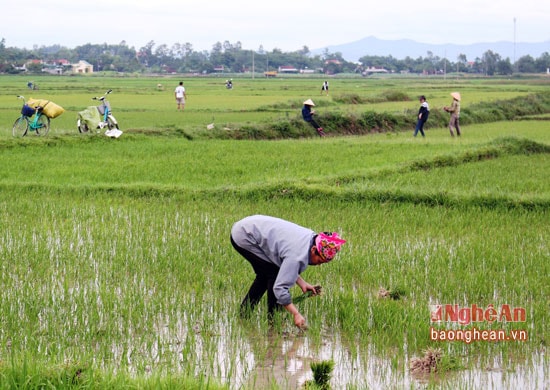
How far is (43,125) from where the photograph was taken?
43.4 ft

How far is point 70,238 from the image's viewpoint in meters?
6.86

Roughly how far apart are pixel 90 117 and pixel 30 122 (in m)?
1.07

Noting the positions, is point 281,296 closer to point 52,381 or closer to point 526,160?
point 52,381

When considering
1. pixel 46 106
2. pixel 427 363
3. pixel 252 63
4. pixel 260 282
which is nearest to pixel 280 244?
pixel 260 282

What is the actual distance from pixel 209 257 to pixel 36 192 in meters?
3.88

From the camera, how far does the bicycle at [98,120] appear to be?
44.5ft

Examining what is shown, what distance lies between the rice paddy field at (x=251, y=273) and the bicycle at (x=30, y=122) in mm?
1485

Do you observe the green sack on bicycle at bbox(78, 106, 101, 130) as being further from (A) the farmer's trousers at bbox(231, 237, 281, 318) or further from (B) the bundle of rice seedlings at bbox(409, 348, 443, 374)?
(B) the bundle of rice seedlings at bbox(409, 348, 443, 374)

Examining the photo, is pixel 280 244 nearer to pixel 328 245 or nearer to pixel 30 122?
pixel 328 245

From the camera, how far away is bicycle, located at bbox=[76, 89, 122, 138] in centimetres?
1357
